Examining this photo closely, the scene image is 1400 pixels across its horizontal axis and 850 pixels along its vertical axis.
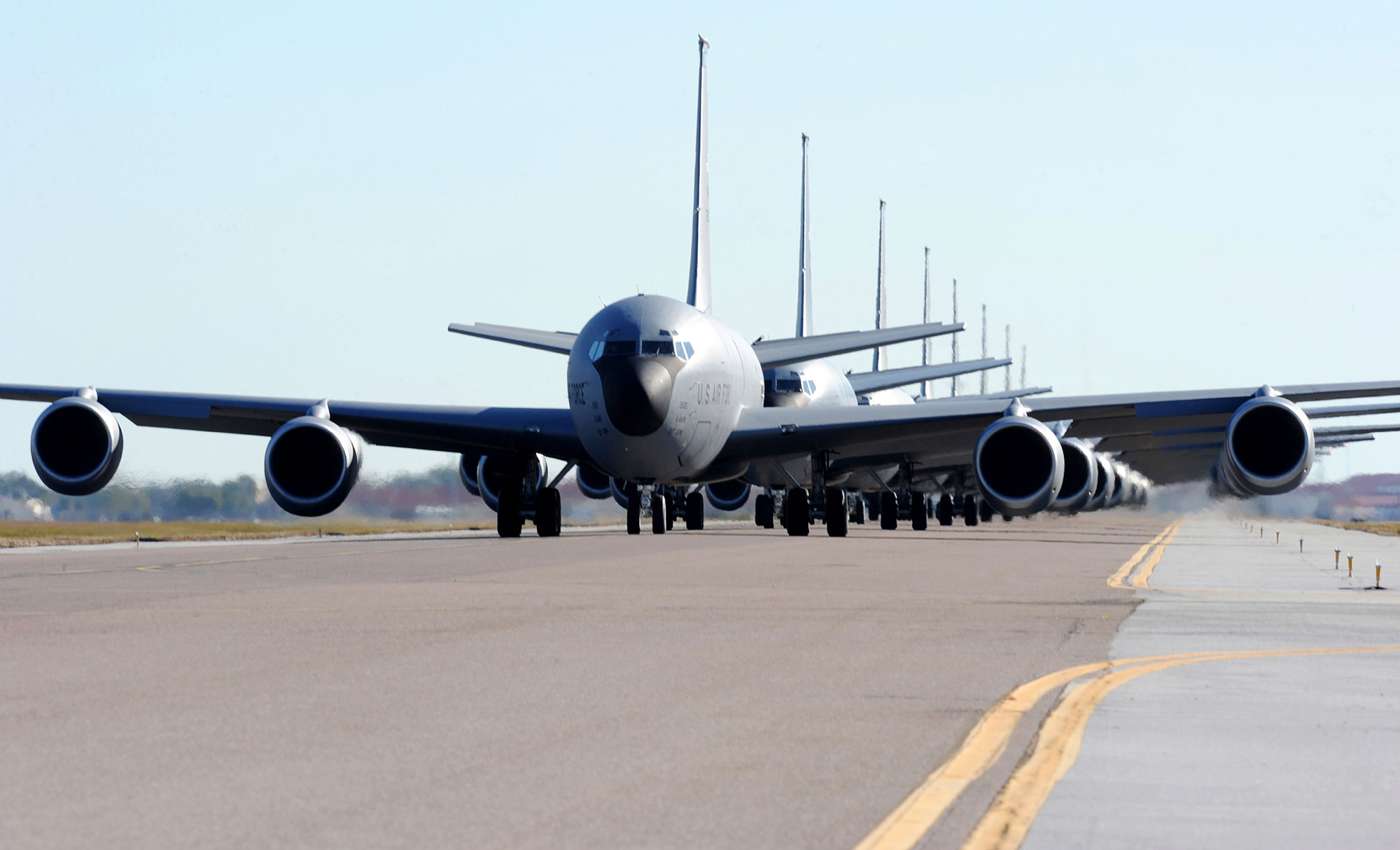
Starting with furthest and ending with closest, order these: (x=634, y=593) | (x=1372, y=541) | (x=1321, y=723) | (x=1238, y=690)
→ (x=1372, y=541) → (x=634, y=593) → (x=1238, y=690) → (x=1321, y=723)

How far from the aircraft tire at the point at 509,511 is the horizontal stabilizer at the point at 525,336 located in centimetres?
313

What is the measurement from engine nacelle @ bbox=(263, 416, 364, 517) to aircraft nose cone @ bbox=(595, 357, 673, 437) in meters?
4.66

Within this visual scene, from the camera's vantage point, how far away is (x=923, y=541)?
36.6m

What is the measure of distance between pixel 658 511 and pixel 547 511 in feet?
13.3

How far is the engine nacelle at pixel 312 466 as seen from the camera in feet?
91.9

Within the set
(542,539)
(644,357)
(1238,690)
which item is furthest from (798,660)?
(542,539)

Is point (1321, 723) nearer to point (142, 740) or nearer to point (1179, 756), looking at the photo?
point (1179, 756)

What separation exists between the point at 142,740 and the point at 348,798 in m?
1.82

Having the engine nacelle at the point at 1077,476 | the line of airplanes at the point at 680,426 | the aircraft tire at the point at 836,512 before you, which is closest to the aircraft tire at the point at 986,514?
the engine nacelle at the point at 1077,476

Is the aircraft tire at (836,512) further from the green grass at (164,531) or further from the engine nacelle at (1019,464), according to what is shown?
the green grass at (164,531)

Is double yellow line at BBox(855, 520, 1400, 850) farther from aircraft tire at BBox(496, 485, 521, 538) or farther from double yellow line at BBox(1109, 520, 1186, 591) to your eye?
aircraft tire at BBox(496, 485, 521, 538)

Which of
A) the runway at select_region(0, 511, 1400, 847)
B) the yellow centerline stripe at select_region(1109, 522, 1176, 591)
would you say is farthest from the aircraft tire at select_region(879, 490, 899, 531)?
the runway at select_region(0, 511, 1400, 847)

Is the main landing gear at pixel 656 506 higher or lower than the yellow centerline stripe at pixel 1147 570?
higher

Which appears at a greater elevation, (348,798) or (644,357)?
(644,357)
